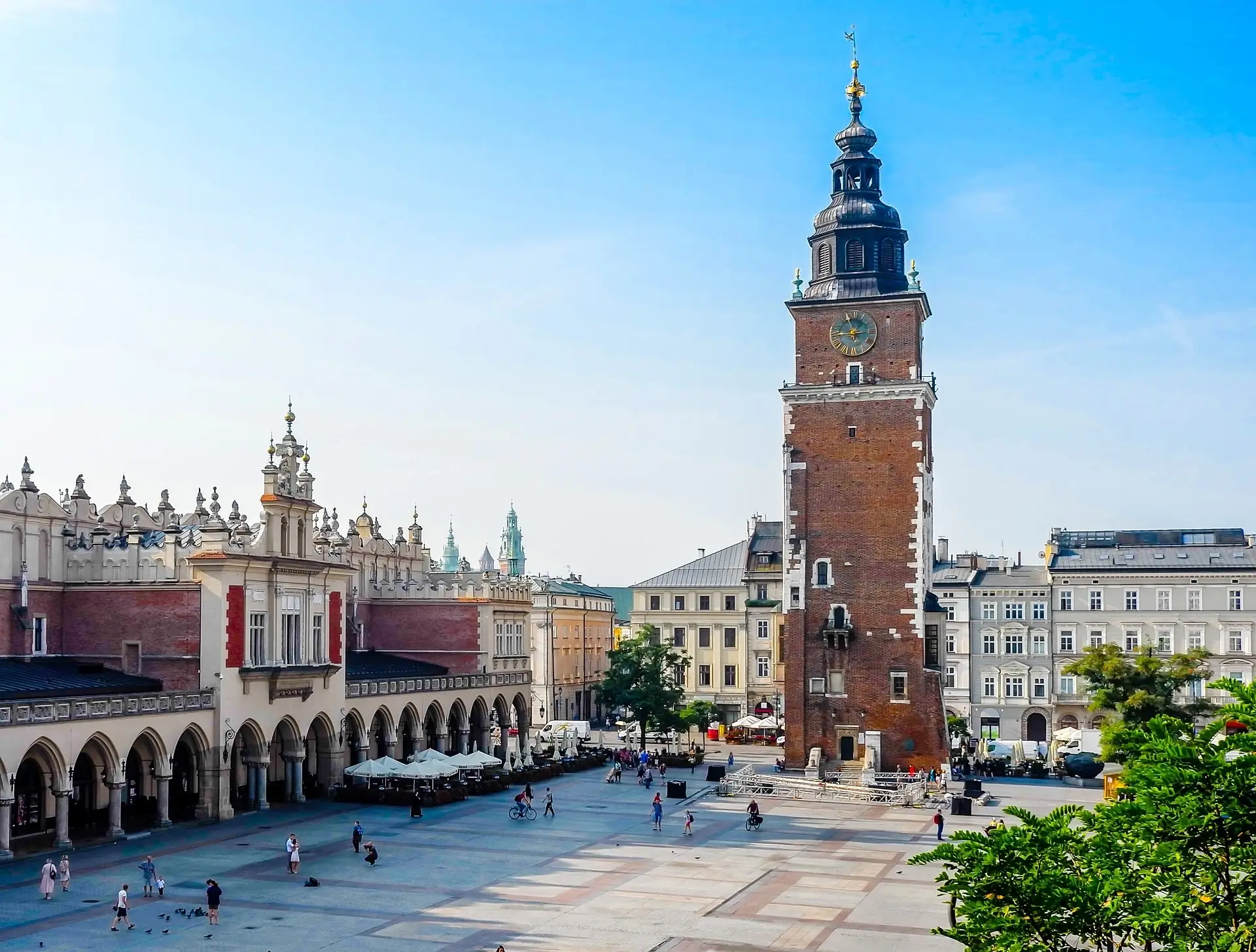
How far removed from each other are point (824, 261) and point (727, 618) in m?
36.5

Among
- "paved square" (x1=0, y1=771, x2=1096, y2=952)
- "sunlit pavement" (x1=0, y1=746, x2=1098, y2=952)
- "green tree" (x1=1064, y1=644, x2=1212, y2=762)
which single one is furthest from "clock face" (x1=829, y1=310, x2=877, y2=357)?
"paved square" (x1=0, y1=771, x2=1096, y2=952)

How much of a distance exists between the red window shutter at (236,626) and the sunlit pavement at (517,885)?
6105 mm

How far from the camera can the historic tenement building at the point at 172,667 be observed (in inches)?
1821

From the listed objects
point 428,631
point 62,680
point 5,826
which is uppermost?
point 428,631

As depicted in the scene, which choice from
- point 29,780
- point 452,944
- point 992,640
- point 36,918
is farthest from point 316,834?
point 992,640

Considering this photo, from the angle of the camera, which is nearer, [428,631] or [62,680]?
[62,680]

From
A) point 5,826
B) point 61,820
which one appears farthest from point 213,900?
point 61,820

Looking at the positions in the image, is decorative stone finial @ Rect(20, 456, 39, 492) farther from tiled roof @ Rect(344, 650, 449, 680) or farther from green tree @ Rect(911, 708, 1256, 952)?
green tree @ Rect(911, 708, 1256, 952)

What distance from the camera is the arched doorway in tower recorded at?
279ft

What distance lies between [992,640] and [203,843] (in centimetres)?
5544

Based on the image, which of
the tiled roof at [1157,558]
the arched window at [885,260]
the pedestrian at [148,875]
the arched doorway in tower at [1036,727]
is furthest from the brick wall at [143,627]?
the tiled roof at [1157,558]

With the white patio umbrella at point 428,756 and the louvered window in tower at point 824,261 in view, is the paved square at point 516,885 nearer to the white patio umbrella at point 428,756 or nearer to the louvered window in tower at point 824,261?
the white patio umbrella at point 428,756

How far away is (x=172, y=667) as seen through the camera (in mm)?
52438

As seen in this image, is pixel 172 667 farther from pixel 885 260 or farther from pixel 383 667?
pixel 885 260
